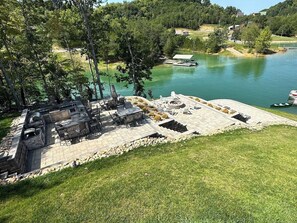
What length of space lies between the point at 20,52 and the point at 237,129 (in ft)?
61.5

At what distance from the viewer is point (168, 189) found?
24.9 ft

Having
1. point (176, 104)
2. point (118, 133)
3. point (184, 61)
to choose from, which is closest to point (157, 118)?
point (118, 133)

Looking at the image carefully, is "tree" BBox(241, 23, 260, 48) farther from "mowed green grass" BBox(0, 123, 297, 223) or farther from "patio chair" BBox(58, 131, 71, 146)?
"patio chair" BBox(58, 131, 71, 146)

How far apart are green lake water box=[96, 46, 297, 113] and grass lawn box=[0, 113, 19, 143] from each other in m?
22.5

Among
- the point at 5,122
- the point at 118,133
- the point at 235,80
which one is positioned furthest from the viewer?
the point at 235,80

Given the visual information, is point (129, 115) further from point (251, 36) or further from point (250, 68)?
point (251, 36)

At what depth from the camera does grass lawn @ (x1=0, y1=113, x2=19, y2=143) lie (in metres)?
12.8

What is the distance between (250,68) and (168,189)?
52.6 metres

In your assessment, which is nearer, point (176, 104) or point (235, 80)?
point (176, 104)

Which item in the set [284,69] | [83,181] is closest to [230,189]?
[83,181]

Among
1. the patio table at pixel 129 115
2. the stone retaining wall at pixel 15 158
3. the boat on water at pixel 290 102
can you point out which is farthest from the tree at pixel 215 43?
the stone retaining wall at pixel 15 158

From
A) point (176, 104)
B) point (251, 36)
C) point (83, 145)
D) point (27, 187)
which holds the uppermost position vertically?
point (251, 36)

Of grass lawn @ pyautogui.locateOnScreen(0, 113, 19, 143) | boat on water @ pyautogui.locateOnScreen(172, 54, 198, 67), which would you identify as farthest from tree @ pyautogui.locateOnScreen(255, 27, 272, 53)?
grass lawn @ pyautogui.locateOnScreen(0, 113, 19, 143)

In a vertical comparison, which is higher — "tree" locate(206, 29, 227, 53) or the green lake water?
"tree" locate(206, 29, 227, 53)
